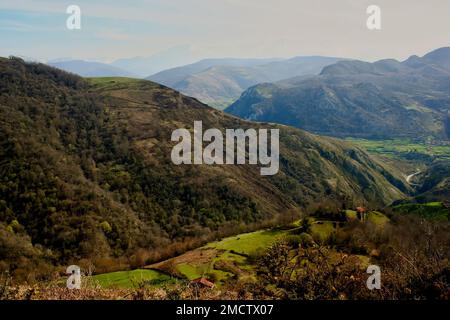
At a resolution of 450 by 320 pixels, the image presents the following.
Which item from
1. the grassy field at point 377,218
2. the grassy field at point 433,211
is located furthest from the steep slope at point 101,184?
the grassy field at point 433,211

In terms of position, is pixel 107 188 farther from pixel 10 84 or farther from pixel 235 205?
pixel 10 84

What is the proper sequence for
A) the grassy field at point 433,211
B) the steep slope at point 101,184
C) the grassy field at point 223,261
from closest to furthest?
the grassy field at point 223,261 → the grassy field at point 433,211 → the steep slope at point 101,184

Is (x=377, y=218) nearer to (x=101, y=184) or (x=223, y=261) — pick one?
(x=223, y=261)

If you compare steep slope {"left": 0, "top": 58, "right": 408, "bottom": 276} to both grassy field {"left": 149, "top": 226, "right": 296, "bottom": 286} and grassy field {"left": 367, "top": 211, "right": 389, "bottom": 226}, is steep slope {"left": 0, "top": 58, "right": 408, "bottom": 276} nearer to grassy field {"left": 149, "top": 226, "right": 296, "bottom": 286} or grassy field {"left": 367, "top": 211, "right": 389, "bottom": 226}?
grassy field {"left": 367, "top": 211, "right": 389, "bottom": 226}

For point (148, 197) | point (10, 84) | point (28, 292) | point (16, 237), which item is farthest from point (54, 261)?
point (10, 84)

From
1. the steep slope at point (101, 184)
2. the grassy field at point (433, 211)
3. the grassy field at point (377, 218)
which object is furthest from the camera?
the steep slope at point (101, 184)

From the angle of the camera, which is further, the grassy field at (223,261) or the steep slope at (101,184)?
the steep slope at (101,184)
